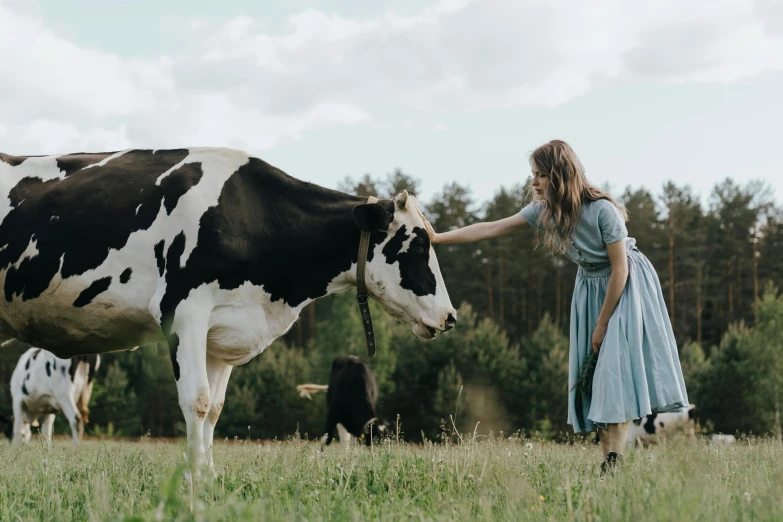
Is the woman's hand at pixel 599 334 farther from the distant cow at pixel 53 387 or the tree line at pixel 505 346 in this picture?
the tree line at pixel 505 346

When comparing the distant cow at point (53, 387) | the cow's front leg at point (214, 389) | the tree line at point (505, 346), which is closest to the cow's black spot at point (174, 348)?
the cow's front leg at point (214, 389)

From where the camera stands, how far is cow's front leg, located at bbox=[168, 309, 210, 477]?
5.97m

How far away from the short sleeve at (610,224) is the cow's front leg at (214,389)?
3349 millimetres

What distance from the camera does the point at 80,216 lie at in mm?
6613

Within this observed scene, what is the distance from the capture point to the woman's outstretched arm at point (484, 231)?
6.59 m

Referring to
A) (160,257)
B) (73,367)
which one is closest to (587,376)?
(160,257)

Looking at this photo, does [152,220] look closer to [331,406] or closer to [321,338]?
[331,406]

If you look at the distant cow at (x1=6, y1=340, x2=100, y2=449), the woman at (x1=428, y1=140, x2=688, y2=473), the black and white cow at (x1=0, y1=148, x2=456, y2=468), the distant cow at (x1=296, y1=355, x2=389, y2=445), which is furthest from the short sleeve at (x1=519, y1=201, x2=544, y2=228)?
the distant cow at (x1=6, y1=340, x2=100, y2=449)

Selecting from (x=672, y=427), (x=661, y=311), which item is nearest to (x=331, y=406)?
(x=672, y=427)

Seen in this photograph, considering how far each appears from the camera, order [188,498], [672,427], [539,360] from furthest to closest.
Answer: [539,360] → [672,427] → [188,498]

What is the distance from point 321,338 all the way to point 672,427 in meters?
29.6

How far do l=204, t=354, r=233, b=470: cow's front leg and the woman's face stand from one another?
3.04 meters

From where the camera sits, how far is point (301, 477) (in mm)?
5305

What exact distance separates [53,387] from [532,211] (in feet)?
46.5
